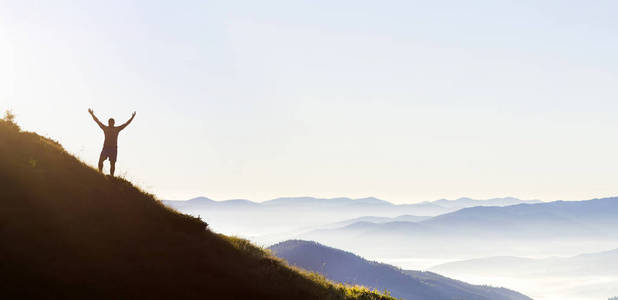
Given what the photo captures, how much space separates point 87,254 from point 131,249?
1707 mm

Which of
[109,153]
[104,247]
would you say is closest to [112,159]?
[109,153]

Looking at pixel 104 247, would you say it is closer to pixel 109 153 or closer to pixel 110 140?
pixel 109 153

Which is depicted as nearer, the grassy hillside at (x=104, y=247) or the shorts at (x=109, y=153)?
the grassy hillside at (x=104, y=247)

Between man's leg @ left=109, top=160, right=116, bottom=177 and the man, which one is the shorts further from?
man's leg @ left=109, top=160, right=116, bottom=177

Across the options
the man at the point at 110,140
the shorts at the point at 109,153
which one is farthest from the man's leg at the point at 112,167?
the shorts at the point at 109,153

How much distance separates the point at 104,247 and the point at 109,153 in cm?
696

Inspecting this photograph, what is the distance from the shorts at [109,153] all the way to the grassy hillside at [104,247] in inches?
32.3

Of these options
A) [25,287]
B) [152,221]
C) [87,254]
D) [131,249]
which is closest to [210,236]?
[152,221]

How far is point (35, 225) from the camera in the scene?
17094 mm

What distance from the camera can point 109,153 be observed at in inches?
928

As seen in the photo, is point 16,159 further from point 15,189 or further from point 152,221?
point 152,221

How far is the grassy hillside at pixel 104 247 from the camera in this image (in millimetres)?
15031

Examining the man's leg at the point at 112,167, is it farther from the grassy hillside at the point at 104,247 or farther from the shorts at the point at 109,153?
the grassy hillside at the point at 104,247

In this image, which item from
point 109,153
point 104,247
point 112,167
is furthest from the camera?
point 112,167
